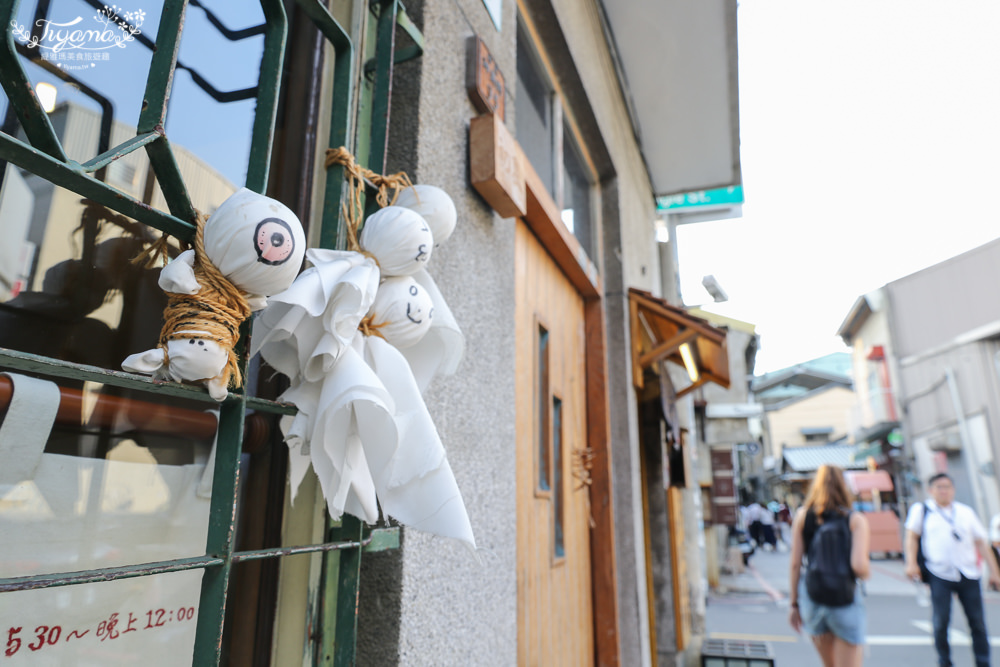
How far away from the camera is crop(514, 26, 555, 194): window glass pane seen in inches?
120

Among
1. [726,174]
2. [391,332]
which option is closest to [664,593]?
[726,174]

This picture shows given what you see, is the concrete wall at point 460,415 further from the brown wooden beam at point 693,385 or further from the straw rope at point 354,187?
the brown wooden beam at point 693,385

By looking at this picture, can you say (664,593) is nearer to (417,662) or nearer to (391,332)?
(417,662)

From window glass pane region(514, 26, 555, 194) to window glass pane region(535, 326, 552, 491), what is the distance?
0.93 meters

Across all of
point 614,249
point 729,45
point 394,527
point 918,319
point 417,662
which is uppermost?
point 918,319

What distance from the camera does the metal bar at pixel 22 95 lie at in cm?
67

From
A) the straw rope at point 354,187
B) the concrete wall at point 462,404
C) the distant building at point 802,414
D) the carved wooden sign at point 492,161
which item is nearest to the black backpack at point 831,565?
the concrete wall at point 462,404

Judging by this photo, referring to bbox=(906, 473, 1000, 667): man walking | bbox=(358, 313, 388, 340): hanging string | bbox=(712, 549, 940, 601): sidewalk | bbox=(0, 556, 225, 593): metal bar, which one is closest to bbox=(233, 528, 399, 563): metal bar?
bbox=(0, 556, 225, 593): metal bar

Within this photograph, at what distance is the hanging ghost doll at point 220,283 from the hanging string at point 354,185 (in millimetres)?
349

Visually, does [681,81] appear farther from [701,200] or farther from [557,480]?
[557,480]

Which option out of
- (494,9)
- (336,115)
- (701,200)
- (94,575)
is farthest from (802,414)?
(94,575)

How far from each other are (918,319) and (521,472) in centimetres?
2356

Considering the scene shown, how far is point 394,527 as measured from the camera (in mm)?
1260

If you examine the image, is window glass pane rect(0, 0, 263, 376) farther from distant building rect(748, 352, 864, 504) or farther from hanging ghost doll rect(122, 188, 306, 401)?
distant building rect(748, 352, 864, 504)
